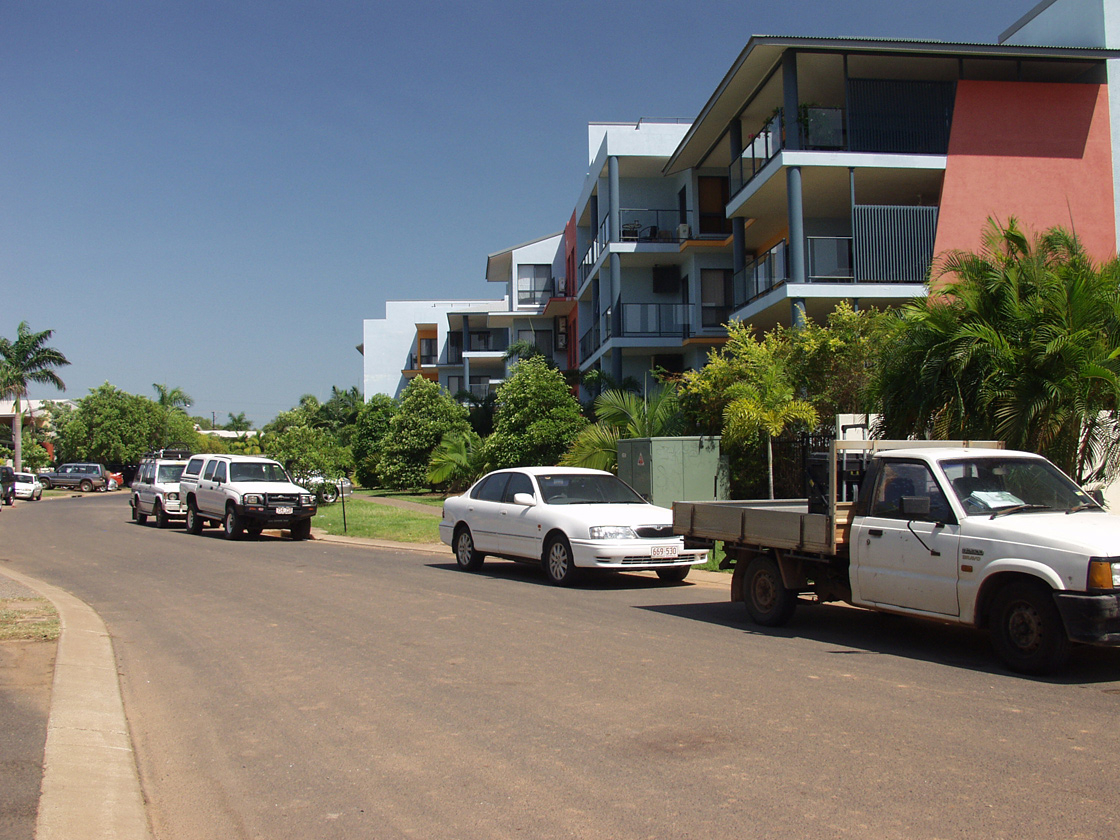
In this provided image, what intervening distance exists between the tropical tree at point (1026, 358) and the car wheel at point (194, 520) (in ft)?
56.9

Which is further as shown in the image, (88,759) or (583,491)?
(583,491)

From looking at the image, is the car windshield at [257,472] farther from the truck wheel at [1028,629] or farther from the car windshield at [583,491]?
the truck wheel at [1028,629]

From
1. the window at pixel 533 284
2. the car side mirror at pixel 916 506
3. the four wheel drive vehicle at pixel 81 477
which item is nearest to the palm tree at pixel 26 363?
the four wheel drive vehicle at pixel 81 477

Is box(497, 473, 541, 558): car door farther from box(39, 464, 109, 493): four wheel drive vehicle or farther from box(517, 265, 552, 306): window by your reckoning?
box(39, 464, 109, 493): four wheel drive vehicle

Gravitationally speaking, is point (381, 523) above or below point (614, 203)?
below

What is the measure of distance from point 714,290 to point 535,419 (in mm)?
7817

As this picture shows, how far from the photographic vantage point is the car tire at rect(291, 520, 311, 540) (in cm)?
2184

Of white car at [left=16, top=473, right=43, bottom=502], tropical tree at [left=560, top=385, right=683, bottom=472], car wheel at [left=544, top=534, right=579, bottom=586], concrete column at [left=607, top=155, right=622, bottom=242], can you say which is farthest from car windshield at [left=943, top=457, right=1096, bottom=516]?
white car at [left=16, top=473, right=43, bottom=502]

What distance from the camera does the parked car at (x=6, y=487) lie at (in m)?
43.3

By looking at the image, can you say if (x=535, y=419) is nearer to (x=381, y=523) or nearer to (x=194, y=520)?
(x=381, y=523)

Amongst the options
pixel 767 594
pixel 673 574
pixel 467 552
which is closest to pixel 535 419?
pixel 467 552

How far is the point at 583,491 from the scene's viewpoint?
46.0 ft

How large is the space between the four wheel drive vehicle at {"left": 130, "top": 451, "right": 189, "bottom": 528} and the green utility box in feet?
43.5

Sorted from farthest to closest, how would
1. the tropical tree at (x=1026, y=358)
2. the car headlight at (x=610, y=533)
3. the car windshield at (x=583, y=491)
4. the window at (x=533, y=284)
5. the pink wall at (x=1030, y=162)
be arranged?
the window at (x=533, y=284), the pink wall at (x=1030, y=162), the car windshield at (x=583, y=491), the car headlight at (x=610, y=533), the tropical tree at (x=1026, y=358)
